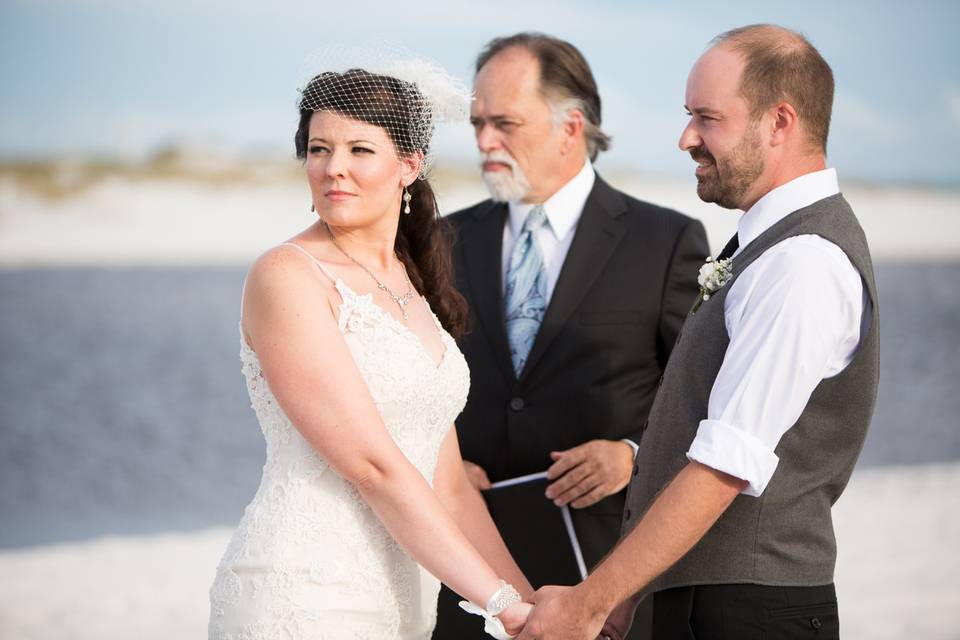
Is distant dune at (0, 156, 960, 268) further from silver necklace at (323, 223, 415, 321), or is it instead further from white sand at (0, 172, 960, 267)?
silver necklace at (323, 223, 415, 321)

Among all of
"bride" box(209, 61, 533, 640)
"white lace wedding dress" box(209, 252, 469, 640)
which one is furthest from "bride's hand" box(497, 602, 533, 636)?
"white lace wedding dress" box(209, 252, 469, 640)

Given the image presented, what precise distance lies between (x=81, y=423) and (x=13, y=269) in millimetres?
25229

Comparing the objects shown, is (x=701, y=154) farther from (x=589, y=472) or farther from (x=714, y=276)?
(x=589, y=472)

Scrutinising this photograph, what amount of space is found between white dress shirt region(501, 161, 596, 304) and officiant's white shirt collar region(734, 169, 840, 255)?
127 cm

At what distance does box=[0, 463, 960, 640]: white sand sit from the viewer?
6.09m

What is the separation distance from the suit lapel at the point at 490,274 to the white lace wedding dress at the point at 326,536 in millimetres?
846

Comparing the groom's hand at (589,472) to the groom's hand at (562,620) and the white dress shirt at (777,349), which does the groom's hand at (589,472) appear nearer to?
the groom's hand at (562,620)

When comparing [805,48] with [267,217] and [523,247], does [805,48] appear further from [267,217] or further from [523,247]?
[267,217]

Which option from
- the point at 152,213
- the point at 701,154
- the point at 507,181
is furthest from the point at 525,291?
the point at 152,213

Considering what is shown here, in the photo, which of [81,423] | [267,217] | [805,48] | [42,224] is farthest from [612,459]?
[42,224]

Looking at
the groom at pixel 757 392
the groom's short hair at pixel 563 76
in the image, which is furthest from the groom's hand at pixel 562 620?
the groom's short hair at pixel 563 76

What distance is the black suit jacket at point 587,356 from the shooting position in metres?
3.64

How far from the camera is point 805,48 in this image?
8.45 feet

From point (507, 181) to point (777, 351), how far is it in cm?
175
